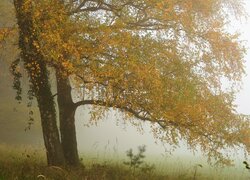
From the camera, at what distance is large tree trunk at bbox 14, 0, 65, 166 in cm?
1195

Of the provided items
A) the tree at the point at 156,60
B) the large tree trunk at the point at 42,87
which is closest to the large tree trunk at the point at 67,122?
the large tree trunk at the point at 42,87

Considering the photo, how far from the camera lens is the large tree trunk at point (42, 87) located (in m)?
12.0

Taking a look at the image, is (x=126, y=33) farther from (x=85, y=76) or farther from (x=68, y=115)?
(x=68, y=115)

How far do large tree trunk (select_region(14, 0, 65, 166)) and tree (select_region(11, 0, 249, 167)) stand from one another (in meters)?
0.30

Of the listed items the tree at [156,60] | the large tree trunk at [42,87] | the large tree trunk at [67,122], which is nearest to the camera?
the tree at [156,60]

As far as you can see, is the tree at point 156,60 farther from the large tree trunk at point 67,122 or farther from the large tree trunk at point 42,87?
the large tree trunk at point 67,122

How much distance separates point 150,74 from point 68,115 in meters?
4.55

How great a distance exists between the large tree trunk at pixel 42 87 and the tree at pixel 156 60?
30 cm

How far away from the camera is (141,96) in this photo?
11164mm

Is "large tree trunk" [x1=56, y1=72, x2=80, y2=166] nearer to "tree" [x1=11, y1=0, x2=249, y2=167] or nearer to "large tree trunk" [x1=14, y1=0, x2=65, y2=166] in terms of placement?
"large tree trunk" [x1=14, y1=0, x2=65, y2=166]

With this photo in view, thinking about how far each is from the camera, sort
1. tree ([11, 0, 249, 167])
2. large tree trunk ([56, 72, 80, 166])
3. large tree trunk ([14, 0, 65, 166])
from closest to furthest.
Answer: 1. tree ([11, 0, 249, 167])
2. large tree trunk ([14, 0, 65, 166])
3. large tree trunk ([56, 72, 80, 166])

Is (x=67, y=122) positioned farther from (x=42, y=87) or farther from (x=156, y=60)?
(x=156, y=60)

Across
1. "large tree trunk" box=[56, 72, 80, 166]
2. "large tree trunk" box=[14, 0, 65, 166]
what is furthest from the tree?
"large tree trunk" box=[56, 72, 80, 166]

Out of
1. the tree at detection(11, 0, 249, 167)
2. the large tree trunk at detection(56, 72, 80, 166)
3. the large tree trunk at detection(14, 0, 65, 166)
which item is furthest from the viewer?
the large tree trunk at detection(56, 72, 80, 166)
